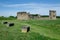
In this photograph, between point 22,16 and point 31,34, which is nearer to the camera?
point 31,34

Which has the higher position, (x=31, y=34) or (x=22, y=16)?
(x=31, y=34)

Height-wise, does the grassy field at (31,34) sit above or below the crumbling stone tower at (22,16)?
above

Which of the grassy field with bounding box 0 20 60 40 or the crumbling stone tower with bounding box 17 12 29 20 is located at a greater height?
the grassy field with bounding box 0 20 60 40

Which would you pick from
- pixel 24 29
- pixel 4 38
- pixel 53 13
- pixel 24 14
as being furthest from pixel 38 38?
pixel 53 13

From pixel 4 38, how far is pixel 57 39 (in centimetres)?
528

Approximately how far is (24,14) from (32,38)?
3901 cm

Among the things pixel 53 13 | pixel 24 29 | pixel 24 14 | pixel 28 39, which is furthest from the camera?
pixel 53 13

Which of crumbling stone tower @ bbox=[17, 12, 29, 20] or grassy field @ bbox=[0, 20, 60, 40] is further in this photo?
crumbling stone tower @ bbox=[17, 12, 29, 20]

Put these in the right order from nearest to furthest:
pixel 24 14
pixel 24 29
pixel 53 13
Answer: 1. pixel 24 29
2. pixel 24 14
3. pixel 53 13

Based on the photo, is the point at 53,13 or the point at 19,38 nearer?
the point at 19,38

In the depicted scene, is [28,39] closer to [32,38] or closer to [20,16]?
[32,38]

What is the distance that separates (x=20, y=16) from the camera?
5762cm

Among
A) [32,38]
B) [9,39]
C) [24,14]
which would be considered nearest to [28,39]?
[32,38]

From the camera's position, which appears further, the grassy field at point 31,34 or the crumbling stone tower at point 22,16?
the crumbling stone tower at point 22,16
